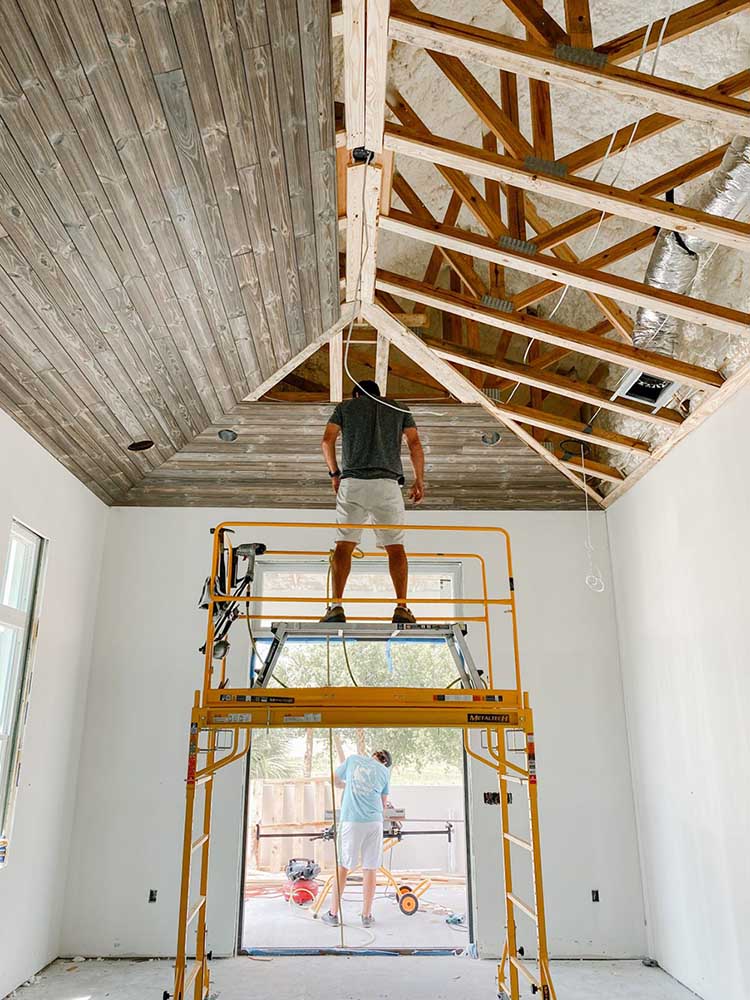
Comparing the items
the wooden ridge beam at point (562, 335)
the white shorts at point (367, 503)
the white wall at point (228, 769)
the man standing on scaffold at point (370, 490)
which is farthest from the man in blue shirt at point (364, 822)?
the wooden ridge beam at point (562, 335)

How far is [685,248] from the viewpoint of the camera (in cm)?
350

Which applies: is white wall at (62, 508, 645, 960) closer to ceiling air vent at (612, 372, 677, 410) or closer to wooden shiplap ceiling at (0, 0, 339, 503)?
wooden shiplap ceiling at (0, 0, 339, 503)

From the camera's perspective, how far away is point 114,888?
5.12 metres

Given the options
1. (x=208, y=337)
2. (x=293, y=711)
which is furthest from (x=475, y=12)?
(x=293, y=711)

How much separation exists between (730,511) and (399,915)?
14.2 feet

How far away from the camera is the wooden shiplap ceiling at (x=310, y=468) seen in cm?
557

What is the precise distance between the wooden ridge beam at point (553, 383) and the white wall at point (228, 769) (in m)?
1.60

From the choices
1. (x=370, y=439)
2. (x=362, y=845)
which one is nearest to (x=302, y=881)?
(x=362, y=845)

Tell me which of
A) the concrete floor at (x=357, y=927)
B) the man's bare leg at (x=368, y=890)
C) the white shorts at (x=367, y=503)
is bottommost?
the concrete floor at (x=357, y=927)

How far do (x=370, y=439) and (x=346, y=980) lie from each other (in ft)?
11.2

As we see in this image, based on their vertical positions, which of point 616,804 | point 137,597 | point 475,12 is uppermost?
point 475,12

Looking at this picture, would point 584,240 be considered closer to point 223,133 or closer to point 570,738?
point 223,133

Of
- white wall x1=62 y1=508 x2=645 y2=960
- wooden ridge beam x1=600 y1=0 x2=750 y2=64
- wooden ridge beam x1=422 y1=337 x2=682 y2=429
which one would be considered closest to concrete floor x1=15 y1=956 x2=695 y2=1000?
white wall x1=62 y1=508 x2=645 y2=960

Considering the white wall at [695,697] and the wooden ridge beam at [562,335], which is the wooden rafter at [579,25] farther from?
the white wall at [695,697]
